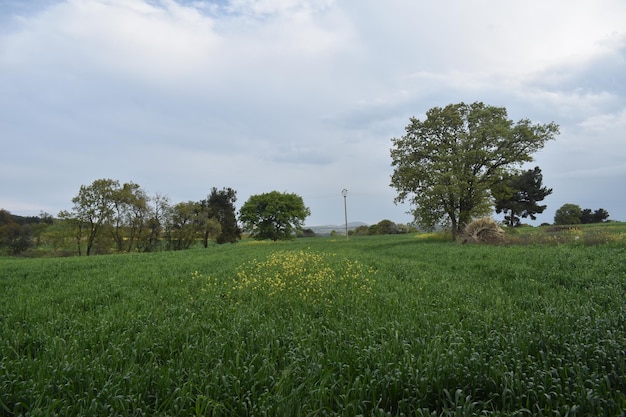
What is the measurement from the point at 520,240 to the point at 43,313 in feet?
72.9

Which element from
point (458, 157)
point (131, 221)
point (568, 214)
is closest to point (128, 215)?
point (131, 221)

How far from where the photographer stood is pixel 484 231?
2278 centimetres

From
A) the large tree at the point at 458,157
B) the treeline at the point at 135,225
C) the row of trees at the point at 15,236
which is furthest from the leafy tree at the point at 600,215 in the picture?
the row of trees at the point at 15,236

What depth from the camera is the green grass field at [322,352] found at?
2.81 m

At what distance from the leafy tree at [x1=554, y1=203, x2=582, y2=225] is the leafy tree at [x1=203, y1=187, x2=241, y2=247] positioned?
55792mm

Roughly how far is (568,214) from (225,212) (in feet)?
194

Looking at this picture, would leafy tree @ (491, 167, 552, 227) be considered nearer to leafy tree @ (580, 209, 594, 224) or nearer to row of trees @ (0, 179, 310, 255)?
leafy tree @ (580, 209, 594, 224)

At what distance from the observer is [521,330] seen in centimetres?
416

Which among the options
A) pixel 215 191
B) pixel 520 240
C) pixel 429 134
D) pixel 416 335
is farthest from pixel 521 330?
pixel 215 191

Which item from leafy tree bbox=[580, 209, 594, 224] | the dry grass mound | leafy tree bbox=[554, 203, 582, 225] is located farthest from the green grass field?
leafy tree bbox=[580, 209, 594, 224]

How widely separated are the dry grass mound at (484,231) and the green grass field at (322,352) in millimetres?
15066

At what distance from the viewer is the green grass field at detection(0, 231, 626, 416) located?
9.23ft

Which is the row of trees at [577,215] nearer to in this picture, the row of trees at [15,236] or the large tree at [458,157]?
the large tree at [458,157]

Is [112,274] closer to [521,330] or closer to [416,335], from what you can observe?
[416,335]
